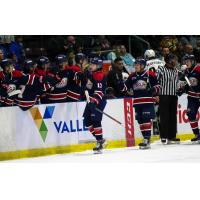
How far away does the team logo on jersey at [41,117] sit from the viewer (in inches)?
603

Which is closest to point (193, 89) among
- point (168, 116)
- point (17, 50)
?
point (168, 116)

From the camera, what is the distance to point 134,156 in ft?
48.7

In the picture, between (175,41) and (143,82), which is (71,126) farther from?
(175,41)

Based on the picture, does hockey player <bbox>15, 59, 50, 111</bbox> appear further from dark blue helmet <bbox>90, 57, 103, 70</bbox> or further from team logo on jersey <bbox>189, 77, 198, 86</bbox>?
team logo on jersey <bbox>189, 77, 198, 86</bbox>

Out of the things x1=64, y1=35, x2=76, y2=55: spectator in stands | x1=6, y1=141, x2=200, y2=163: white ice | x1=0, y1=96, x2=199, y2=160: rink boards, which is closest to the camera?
x1=6, y1=141, x2=200, y2=163: white ice

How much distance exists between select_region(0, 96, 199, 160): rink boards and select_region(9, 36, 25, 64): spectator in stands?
244 cm

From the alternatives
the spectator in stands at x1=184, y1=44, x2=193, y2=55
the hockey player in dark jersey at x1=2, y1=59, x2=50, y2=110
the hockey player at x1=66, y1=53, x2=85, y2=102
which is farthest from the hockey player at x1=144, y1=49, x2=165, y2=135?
the hockey player in dark jersey at x1=2, y1=59, x2=50, y2=110

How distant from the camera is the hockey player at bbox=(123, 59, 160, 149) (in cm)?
1579

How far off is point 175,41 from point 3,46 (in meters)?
4.47

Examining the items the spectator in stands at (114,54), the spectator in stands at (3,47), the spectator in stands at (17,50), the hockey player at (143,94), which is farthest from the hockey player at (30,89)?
the spectator in stands at (114,54)

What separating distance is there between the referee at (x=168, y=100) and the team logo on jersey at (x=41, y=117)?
9.01ft

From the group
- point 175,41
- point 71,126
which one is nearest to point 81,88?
point 71,126

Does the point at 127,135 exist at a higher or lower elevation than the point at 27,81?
lower

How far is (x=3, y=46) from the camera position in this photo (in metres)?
17.6
